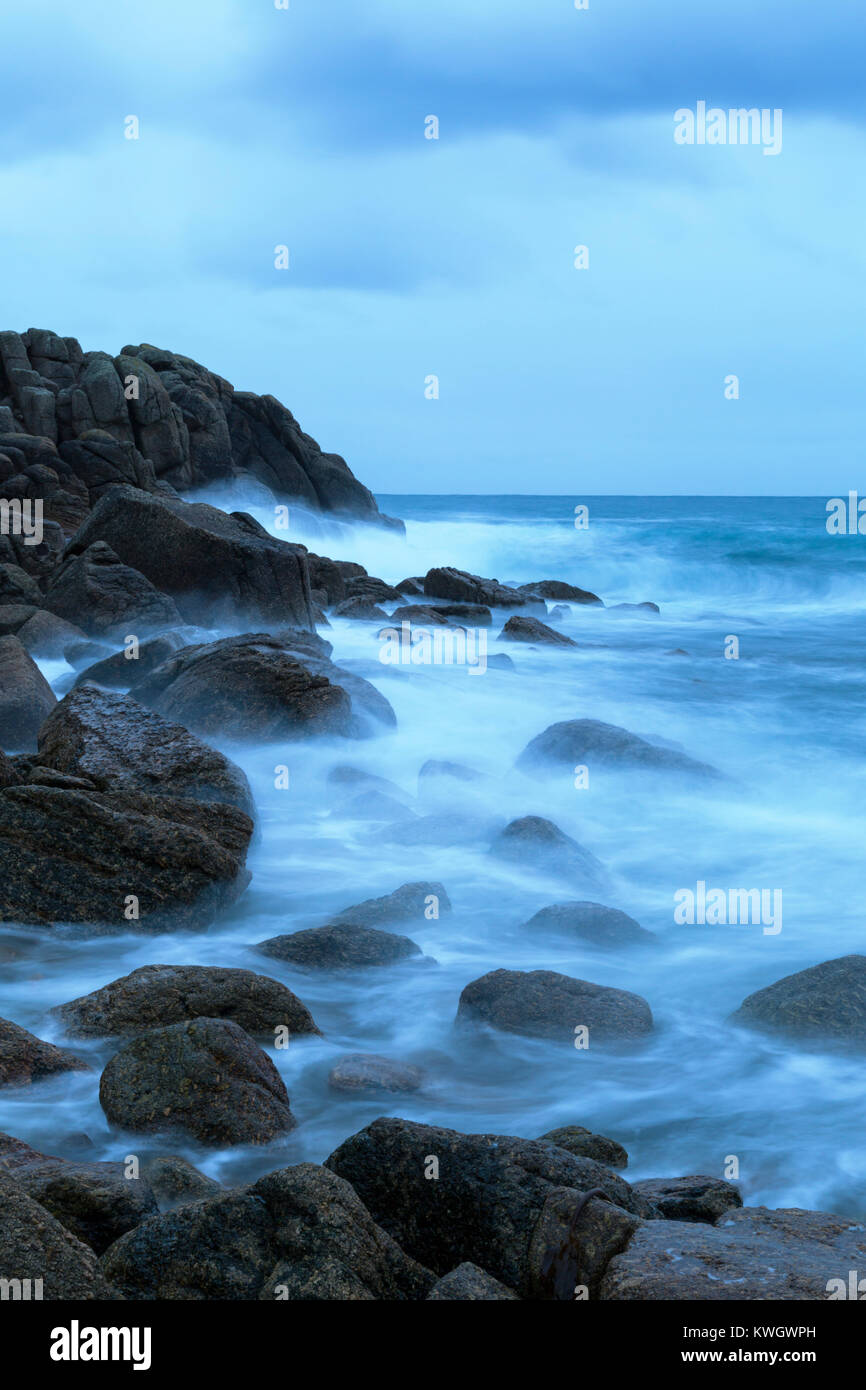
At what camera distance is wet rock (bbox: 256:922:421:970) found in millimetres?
6727

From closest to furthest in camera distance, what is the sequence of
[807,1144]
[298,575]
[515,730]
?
[807,1144] → [515,730] → [298,575]

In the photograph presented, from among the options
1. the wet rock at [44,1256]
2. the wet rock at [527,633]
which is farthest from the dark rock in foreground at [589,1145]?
the wet rock at [527,633]

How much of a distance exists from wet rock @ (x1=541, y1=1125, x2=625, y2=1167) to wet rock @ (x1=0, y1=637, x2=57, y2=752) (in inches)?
270

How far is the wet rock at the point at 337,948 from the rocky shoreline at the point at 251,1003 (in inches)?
0.8

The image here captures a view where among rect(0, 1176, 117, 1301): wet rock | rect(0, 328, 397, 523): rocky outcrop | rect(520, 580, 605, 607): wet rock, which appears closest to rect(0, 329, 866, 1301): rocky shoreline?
rect(0, 1176, 117, 1301): wet rock

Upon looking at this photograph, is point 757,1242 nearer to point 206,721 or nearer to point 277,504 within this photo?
point 206,721

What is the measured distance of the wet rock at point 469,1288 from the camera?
3.24 m

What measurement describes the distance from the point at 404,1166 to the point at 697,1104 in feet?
7.19

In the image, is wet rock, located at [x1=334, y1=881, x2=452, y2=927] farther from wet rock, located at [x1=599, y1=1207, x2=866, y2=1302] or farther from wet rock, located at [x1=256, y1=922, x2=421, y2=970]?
wet rock, located at [x1=599, y1=1207, x2=866, y2=1302]

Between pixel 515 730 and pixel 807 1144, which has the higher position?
pixel 515 730

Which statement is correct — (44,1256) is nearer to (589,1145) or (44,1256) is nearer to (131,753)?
(589,1145)

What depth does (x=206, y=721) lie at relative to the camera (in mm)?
10594

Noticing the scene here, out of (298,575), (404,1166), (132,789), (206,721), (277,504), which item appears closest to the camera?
(404,1166)
